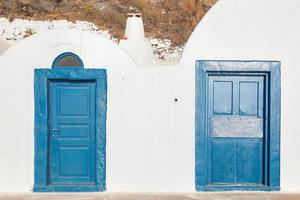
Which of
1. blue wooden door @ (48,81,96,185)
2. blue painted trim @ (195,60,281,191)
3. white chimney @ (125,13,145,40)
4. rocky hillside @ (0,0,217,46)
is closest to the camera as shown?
blue painted trim @ (195,60,281,191)

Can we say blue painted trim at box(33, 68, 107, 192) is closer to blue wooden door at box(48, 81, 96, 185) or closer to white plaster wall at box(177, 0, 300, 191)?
blue wooden door at box(48, 81, 96, 185)

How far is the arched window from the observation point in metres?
8.50

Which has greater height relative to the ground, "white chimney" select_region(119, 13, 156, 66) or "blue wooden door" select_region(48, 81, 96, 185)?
"white chimney" select_region(119, 13, 156, 66)

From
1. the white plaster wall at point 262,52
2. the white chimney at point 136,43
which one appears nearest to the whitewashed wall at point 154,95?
the white plaster wall at point 262,52

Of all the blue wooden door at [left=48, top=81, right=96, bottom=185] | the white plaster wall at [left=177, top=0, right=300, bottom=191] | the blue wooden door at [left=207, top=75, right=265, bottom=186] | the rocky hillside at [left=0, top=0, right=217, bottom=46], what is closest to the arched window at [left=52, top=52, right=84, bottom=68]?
the blue wooden door at [left=48, top=81, right=96, bottom=185]

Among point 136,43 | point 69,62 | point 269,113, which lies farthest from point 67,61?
point 269,113

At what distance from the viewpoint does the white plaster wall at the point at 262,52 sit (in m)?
8.46

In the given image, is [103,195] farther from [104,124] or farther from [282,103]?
[282,103]

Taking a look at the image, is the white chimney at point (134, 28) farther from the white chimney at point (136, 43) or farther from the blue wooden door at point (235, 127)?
the blue wooden door at point (235, 127)

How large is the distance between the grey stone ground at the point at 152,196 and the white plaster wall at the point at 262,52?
18.6 inches

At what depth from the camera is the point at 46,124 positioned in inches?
334

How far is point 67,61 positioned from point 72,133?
131 cm

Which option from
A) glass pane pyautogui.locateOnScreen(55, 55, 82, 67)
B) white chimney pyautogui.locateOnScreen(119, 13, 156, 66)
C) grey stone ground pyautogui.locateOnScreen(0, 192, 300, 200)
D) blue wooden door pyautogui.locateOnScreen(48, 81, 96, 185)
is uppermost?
white chimney pyautogui.locateOnScreen(119, 13, 156, 66)

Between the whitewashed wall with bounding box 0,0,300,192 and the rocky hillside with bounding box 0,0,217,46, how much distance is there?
14.9m
